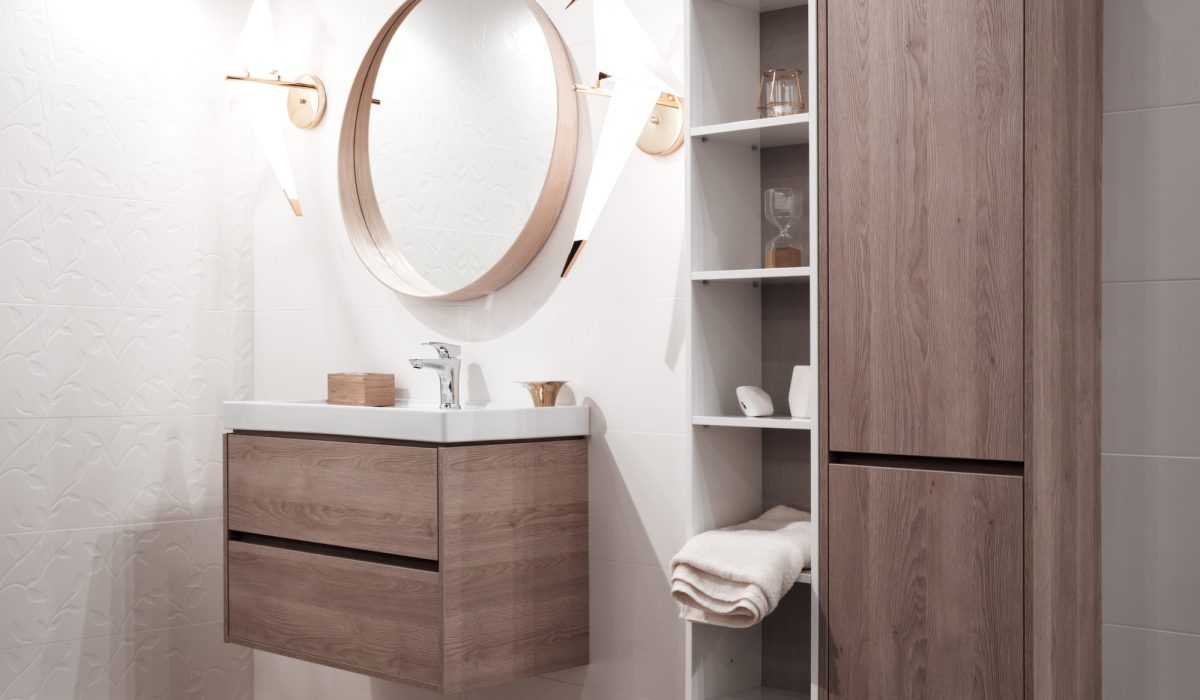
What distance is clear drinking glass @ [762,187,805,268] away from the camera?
1.81 m

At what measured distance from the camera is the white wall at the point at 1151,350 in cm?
165

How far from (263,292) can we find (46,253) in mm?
562

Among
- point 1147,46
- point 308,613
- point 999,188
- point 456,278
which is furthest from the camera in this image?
point 456,278

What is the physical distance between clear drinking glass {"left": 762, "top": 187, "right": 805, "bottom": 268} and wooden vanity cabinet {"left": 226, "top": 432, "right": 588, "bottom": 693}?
0.65m

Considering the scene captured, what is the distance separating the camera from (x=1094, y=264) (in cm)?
167

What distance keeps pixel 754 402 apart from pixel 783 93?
542 millimetres

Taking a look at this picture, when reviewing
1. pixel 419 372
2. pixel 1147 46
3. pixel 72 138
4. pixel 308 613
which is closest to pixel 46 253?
pixel 72 138

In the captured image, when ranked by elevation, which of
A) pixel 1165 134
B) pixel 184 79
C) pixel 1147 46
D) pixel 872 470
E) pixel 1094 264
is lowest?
pixel 872 470

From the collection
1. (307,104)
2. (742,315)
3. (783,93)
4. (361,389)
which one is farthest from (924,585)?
(307,104)

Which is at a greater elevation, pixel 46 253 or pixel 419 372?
pixel 46 253

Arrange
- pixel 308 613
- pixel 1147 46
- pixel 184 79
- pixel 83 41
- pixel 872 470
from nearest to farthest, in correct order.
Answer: pixel 872 470 < pixel 1147 46 < pixel 308 613 < pixel 83 41 < pixel 184 79

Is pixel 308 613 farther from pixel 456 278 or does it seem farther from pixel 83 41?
pixel 83 41

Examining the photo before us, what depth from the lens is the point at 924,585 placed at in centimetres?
152

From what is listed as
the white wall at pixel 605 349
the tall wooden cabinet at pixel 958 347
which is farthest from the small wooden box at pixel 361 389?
the tall wooden cabinet at pixel 958 347
